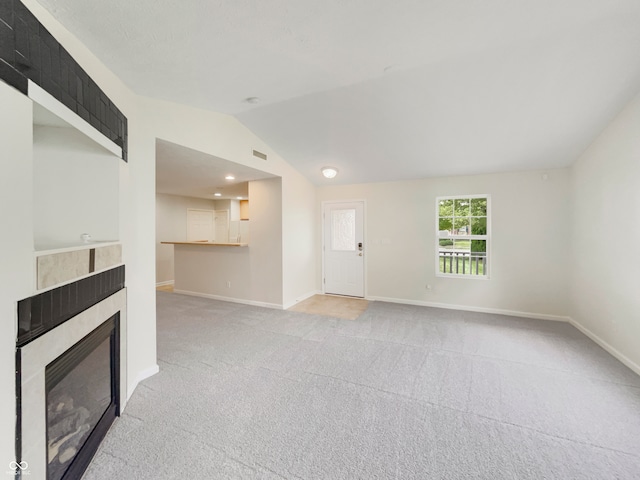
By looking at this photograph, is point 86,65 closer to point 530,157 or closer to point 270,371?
point 270,371

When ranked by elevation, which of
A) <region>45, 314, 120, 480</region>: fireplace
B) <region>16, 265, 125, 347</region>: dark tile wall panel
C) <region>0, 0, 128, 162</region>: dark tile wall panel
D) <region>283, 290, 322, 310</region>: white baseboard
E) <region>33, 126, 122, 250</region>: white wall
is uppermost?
<region>0, 0, 128, 162</region>: dark tile wall panel

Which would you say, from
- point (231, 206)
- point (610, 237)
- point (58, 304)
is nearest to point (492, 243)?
point (610, 237)

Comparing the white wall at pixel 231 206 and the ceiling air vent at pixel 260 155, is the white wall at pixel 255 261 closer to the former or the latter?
the ceiling air vent at pixel 260 155

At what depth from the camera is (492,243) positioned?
437cm

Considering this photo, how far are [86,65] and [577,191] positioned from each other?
553 centimetres

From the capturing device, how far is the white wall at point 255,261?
4637 millimetres

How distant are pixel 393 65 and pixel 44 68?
2296 mm

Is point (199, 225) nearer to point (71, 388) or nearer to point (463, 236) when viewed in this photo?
point (71, 388)

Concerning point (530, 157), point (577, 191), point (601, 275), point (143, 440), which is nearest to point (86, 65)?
point (143, 440)

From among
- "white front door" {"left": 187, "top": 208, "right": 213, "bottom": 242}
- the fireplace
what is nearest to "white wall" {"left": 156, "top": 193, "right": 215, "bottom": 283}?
"white front door" {"left": 187, "top": 208, "right": 213, "bottom": 242}

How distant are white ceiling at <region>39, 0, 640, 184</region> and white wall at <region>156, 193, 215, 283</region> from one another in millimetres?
4394

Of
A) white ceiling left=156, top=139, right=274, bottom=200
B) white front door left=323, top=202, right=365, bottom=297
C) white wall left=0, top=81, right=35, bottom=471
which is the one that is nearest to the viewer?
white wall left=0, top=81, right=35, bottom=471

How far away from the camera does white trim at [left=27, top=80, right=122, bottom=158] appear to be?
3.85ft

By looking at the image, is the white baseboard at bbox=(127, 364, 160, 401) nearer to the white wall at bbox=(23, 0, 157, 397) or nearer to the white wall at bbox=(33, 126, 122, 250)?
the white wall at bbox=(23, 0, 157, 397)
